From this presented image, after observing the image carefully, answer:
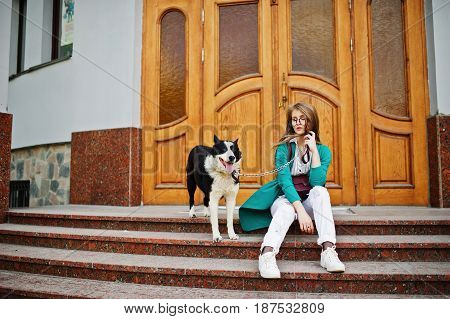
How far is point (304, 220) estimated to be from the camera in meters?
2.60

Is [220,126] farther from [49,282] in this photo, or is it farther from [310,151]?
[49,282]

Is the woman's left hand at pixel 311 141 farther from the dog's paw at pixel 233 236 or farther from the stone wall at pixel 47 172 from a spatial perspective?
the stone wall at pixel 47 172

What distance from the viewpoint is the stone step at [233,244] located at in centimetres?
273

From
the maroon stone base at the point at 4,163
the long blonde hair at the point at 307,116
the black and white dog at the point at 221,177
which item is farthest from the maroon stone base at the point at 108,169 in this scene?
the long blonde hair at the point at 307,116

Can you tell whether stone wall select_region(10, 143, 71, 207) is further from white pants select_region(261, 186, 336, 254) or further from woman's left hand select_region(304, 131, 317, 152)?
woman's left hand select_region(304, 131, 317, 152)

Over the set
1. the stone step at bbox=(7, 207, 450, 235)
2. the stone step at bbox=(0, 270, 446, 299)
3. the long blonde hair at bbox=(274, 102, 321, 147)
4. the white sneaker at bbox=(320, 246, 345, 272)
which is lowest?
the stone step at bbox=(0, 270, 446, 299)

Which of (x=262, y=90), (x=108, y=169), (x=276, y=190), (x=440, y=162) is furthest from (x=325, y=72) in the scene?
(x=108, y=169)

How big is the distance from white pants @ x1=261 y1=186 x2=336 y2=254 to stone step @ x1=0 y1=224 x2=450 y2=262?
24cm

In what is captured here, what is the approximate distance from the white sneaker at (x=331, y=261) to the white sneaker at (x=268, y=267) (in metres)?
0.36

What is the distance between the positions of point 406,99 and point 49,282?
14.3ft

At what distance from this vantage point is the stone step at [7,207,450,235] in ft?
9.87

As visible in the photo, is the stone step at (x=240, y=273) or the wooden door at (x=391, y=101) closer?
the stone step at (x=240, y=273)

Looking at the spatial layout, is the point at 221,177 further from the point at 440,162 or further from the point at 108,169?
the point at 440,162

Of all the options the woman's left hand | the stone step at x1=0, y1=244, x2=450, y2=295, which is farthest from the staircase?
the woman's left hand
